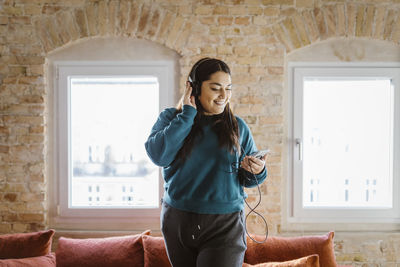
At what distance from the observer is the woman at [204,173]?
59.9 inches

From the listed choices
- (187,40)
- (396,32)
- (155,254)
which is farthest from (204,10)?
(155,254)

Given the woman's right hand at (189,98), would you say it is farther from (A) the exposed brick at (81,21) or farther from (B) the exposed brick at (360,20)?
(B) the exposed brick at (360,20)

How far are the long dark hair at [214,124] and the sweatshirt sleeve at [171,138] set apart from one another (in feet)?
0.14

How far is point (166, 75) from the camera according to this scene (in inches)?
115

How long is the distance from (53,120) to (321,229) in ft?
8.32

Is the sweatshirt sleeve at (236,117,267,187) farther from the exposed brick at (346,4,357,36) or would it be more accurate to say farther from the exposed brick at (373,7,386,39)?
the exposed brick at (373,7,386,39)

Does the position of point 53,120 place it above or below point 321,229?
above

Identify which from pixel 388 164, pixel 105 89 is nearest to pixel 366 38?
pixel 388 164

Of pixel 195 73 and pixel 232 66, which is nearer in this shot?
pixel 195 73

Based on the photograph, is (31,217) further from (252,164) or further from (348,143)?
(348,143)

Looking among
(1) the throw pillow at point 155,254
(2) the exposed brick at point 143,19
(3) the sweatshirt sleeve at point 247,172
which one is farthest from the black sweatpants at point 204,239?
(2) the exposed brick at point 143,19

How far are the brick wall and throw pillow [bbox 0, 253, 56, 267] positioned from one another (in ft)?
1.79

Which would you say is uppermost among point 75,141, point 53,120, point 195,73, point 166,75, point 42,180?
point 166,75

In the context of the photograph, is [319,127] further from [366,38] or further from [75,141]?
[75,141]
